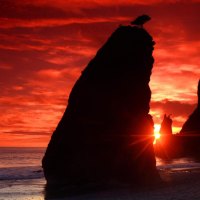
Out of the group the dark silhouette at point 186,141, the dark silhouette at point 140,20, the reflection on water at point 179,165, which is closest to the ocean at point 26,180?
the reflection on water at point 179,165

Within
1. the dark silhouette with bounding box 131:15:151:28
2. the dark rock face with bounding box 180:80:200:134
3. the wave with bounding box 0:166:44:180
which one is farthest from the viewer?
the dark rock face with bounding box 180:80:200:134

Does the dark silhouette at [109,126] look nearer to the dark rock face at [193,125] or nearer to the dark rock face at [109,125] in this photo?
the dark rock face at [109,125]

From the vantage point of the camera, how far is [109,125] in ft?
110

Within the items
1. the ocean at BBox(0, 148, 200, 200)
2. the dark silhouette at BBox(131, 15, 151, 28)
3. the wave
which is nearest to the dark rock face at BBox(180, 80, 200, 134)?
the ocean at BBox(0, 148, 200, 200)

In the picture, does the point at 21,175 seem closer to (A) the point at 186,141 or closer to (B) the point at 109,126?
(B) the point at 109,126

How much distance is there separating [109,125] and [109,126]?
95 mm

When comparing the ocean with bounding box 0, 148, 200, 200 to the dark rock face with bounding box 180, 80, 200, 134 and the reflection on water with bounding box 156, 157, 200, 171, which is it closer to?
the reflection on water with bounding box 156, 157, 200, 171

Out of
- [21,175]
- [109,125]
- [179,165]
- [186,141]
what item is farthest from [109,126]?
[186,141]

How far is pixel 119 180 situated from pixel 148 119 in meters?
6.87

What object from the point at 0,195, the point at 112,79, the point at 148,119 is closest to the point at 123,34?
the point at 112,79

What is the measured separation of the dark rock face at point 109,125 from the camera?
32.9 meters

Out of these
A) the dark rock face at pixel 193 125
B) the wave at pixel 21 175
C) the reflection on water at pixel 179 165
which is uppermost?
the dark rock face at pixel 193 125

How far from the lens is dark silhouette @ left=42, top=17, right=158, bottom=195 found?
32.9m

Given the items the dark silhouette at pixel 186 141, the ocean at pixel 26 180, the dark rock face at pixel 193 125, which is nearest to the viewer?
the ocean at pixel 26 180
